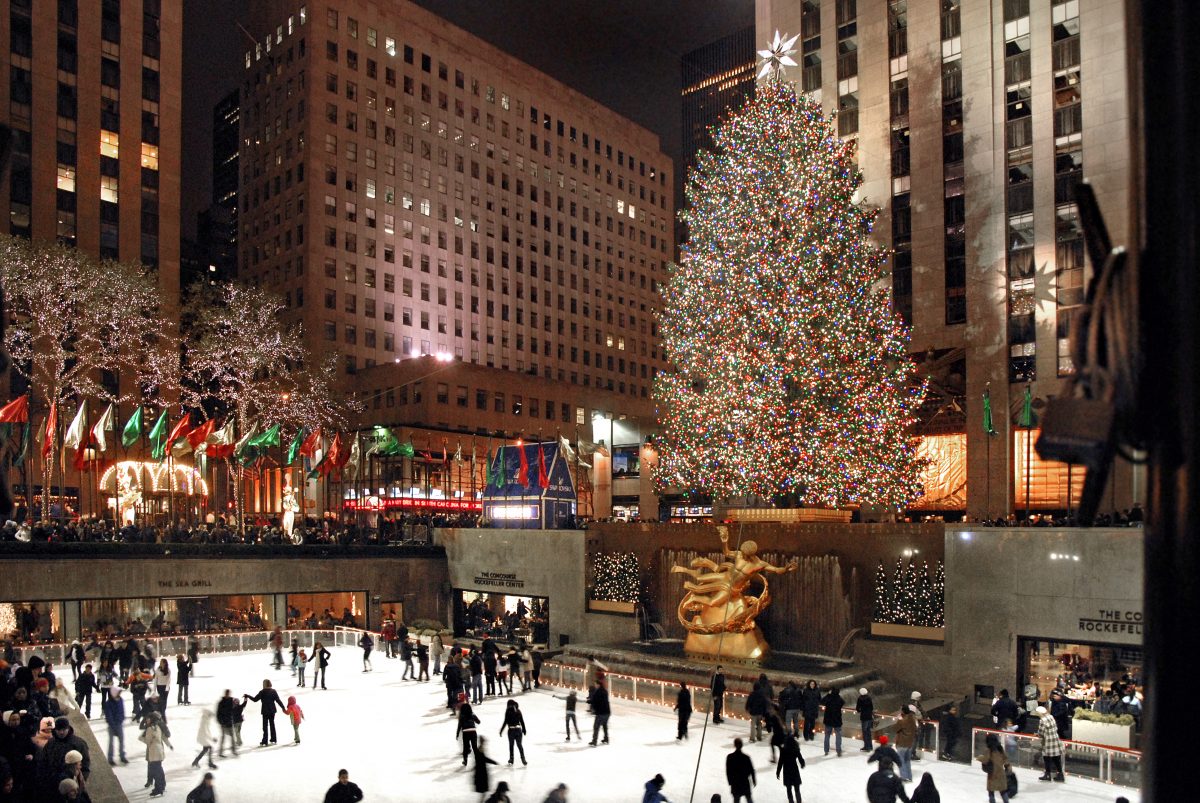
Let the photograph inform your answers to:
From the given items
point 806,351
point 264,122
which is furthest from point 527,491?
point 264,122

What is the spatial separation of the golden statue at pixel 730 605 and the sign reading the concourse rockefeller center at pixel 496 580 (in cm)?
1169

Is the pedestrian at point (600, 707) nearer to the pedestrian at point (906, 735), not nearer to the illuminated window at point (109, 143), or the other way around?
the pedestrian at point (906, 735)

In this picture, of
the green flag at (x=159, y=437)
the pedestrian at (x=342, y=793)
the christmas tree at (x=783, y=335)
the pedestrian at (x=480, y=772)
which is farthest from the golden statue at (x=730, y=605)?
the green flag at (x=159, y=437)

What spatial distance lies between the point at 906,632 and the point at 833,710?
7.80 m

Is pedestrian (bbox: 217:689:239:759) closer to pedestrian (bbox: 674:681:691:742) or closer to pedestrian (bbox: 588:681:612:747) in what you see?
pedestrian (bbox: 588:681:612:747)

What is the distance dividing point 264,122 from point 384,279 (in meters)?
17.8

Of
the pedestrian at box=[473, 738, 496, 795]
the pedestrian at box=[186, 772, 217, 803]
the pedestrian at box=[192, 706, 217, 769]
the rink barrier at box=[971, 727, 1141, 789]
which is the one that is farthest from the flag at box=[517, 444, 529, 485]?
the pedestrian at box=[186, 772, 217, 803]

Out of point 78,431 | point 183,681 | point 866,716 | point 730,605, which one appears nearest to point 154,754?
point 183,681

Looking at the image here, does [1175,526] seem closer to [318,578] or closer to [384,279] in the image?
[318,578]

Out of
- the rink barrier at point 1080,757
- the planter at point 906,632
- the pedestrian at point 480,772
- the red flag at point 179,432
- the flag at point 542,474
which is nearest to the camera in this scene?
the pedestrian at point 480,772

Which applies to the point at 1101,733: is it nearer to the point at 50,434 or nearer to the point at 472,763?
the point at 472,763

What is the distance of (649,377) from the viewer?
117 metres

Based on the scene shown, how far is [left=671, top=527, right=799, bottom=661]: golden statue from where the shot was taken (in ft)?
93.4

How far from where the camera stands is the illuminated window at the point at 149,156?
72562 millimetres
